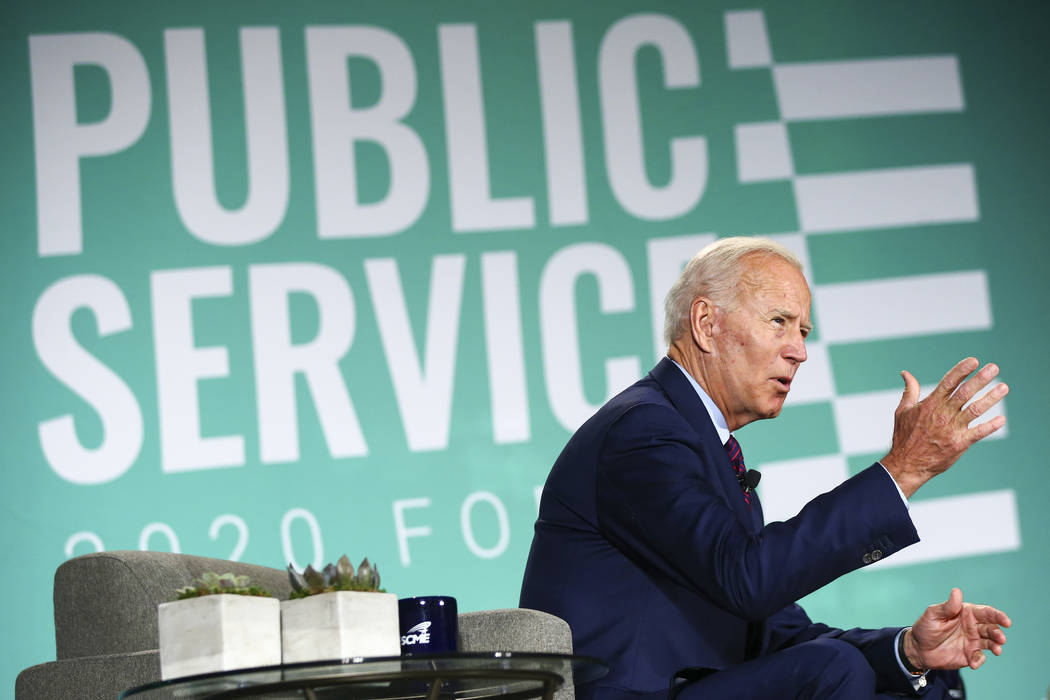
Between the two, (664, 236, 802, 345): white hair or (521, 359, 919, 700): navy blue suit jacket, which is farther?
(664, 236, 802, 345): white hair

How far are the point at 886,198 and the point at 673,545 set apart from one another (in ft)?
8.41

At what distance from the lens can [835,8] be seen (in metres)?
4.19

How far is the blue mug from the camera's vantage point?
1.69 meters

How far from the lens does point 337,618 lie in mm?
1555

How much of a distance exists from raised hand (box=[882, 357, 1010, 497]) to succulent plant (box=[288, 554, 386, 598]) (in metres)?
0.73

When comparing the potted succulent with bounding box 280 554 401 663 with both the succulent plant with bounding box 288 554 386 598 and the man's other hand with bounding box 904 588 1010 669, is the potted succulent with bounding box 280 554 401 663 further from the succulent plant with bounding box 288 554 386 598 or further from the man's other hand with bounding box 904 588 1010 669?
the man's other hand with bounding box 904 588 1010 669

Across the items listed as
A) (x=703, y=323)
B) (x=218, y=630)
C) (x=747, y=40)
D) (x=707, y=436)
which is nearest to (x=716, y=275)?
(x=703, y=323)

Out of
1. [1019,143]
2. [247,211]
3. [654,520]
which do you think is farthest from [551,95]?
[654,520]

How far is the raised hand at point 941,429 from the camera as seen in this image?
1.73 m

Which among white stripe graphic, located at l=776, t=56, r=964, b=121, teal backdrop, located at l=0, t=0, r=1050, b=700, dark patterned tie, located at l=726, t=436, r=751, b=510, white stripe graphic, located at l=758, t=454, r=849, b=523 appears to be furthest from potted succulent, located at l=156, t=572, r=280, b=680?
white stripe graphic, located at l=776, t=56, r=964, b=121

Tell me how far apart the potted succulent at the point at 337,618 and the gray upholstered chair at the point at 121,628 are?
228 millimetres

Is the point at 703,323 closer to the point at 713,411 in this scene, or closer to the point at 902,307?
the point at 713,411

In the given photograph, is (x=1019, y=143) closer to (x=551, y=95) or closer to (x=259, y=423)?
(x=551, y=95)

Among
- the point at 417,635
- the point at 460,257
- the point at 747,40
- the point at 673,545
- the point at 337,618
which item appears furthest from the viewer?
the point at 747,40
